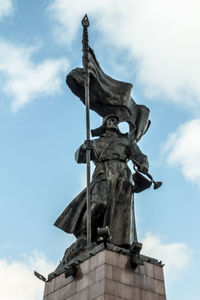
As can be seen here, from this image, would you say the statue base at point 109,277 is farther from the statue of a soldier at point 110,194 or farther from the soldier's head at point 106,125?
the soldier's head at point 106,125

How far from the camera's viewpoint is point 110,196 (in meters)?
14.3

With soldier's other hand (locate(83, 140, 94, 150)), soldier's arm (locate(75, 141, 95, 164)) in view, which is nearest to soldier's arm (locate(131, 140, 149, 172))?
soldier's arm (locate(75, 141, 95, 164))

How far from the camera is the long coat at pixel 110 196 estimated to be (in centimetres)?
1391

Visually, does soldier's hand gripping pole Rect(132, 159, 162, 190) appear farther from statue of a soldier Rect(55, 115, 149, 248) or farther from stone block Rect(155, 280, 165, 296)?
stone block Rect(155, 280, 165, 296)

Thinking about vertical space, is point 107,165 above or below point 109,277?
above

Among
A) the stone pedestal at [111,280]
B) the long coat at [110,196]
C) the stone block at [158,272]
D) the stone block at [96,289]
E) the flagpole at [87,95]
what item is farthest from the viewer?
the long coat at [110,196]

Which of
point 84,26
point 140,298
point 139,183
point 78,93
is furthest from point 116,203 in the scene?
point 84,26

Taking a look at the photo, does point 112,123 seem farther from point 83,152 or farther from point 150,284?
point 150,284

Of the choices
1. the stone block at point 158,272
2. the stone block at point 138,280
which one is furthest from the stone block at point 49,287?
the stone block at point 158,272

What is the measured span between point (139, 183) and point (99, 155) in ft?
4.52

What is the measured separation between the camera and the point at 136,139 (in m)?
17.3

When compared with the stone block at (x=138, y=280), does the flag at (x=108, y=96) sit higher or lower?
higher

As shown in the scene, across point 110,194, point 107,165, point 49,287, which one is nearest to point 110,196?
point 110,194

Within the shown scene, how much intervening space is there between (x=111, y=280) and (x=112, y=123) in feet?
19.7
